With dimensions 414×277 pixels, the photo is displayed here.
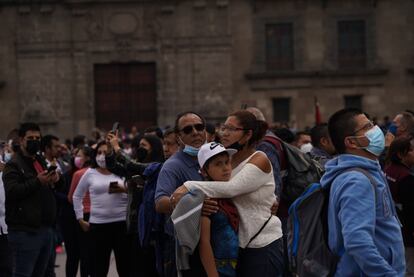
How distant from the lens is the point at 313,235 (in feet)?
17.0

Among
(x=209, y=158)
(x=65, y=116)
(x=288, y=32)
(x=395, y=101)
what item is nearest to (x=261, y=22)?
(x=288, y=32)

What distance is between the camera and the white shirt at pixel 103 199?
10.2m

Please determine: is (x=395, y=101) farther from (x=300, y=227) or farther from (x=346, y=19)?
(x=300, y=227)

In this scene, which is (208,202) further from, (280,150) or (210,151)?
(280,150)

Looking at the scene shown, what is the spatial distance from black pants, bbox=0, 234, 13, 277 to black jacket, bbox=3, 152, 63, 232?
0.57 meters

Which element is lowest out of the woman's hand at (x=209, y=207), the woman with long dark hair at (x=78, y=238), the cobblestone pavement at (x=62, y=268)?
the cobblestone pavement at (x=62, y=268)

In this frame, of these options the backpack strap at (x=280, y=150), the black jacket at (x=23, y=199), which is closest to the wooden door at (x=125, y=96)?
the black jacket at (x=23, y=199)

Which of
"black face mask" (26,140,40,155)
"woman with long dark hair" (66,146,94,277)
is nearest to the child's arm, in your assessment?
"black face mask" (26,140,40,155)

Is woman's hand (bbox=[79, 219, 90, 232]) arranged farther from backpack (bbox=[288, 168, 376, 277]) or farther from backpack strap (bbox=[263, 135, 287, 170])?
backpack (bbox=[288, 168, 376, 277])

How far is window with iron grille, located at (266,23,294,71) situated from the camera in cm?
3144

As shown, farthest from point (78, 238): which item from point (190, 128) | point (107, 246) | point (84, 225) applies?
point (190, 128)

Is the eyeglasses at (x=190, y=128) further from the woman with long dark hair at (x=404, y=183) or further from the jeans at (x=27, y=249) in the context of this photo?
the jeans at (x=27, y=249)

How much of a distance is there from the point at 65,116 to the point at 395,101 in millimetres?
12059

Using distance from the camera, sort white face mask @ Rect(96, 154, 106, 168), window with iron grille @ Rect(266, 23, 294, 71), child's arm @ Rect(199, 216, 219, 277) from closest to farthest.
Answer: child's arm @ Rect(199, 216, 219, 277) → white face mask @ Rect(96, 154, 106, 168) → window with iron grille @ Rect(266, 23, 294, 71)
